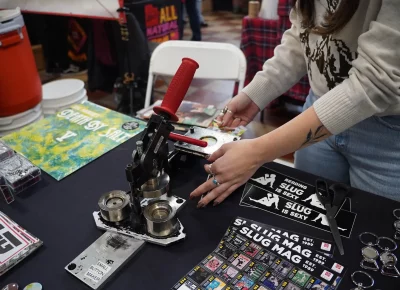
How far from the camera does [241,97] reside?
0.89m

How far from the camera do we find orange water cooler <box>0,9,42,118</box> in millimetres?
1533

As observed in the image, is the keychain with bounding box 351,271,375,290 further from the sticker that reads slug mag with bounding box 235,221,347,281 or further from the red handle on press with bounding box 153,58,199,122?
the red handle on press with bounding box 153,58,199,122

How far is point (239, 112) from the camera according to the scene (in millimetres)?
905

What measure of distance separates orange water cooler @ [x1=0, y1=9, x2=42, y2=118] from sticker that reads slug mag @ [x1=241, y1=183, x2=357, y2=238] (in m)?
1.32

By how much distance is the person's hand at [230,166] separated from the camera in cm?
64

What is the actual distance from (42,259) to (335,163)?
640mm

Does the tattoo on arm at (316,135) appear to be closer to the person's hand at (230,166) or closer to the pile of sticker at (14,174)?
the person's hand at (230,166)

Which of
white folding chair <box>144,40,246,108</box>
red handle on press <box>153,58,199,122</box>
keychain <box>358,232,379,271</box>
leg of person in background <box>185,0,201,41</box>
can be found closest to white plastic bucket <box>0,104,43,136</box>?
white folding chair <box>144,40,246,108</box>

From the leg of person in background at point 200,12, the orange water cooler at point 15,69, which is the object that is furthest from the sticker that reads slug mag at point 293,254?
the leg of person in background at point 200,12

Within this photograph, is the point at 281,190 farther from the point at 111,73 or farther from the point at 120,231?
the point at 111,73

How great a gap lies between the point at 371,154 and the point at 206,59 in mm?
882

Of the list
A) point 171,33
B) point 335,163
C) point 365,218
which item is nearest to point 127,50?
point 171,33

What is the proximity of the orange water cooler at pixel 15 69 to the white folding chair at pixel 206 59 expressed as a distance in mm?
607

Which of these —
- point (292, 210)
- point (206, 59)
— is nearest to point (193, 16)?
point (206, 59)
